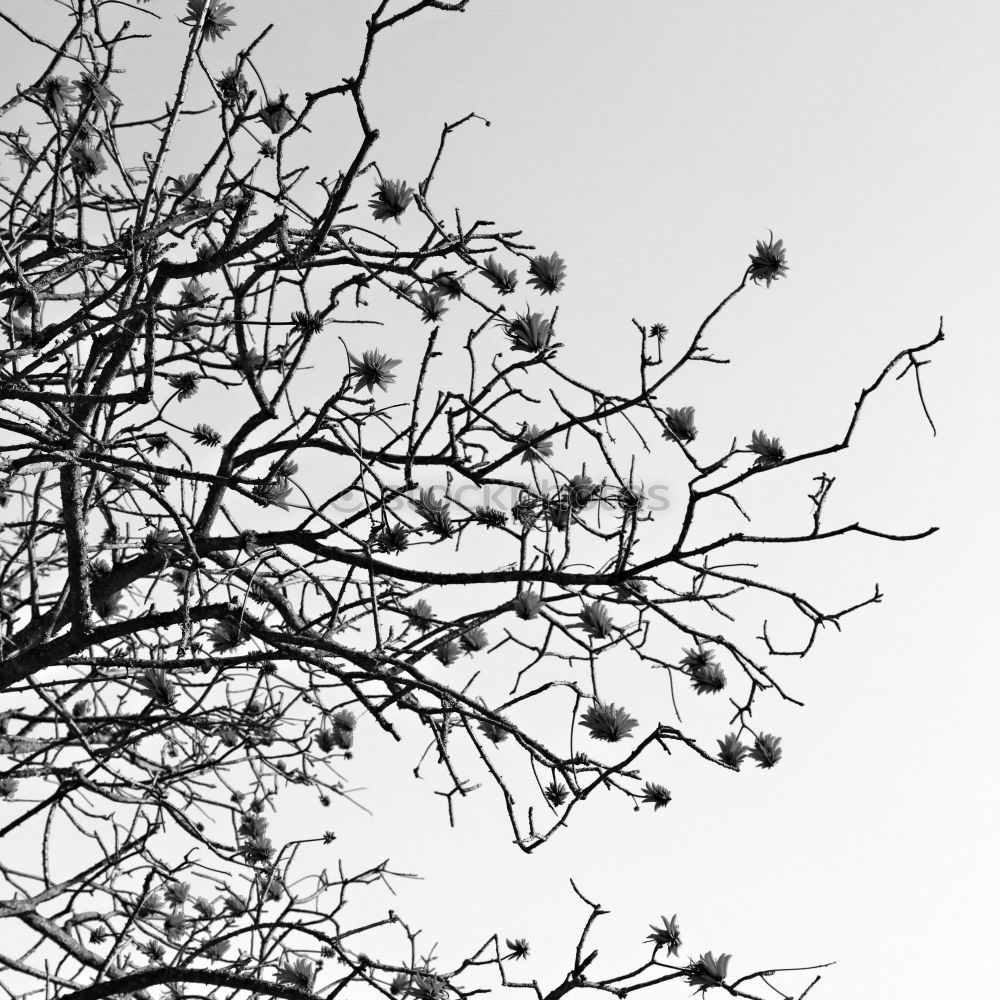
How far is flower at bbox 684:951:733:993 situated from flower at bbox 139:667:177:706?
185cm

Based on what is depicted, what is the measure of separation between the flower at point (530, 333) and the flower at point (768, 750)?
1.20 m

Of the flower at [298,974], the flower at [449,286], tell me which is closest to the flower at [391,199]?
the flower at [449,286]

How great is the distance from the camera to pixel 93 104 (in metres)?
3.62

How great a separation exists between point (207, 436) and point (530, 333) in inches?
60.5

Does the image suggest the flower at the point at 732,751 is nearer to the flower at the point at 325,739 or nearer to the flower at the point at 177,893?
the flower at the point at 325,739

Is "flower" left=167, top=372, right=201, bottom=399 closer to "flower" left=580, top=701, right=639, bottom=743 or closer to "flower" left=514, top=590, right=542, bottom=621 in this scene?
"flower" left=514, top=590, right=542, bottom=621

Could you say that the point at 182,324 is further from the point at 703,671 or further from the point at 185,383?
the point at 703,671

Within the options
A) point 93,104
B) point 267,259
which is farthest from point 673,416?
point 93,104

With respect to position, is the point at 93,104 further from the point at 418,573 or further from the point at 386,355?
the point at 418,573

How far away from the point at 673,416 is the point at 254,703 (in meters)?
2.45

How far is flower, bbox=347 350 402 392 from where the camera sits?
9.64 feet

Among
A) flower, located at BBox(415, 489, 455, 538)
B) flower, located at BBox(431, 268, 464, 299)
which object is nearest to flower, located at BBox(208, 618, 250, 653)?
flower, located at BBox(415, 489, 455, 538)

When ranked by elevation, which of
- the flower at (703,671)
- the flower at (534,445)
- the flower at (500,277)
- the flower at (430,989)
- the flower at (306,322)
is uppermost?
the flower at (306,322)

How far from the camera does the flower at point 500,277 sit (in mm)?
2711
